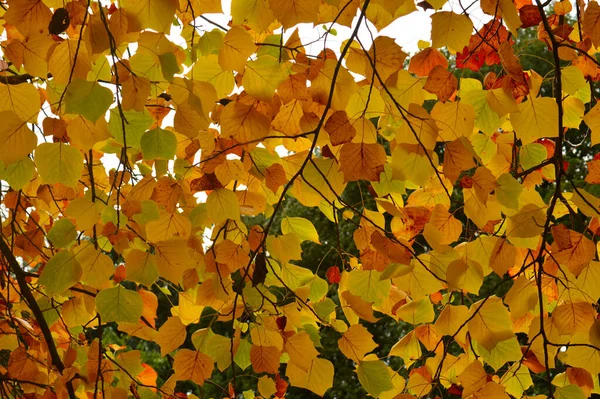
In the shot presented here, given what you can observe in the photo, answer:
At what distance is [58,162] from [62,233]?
200 millimetres

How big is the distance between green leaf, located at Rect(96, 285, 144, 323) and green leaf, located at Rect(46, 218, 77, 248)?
16cm

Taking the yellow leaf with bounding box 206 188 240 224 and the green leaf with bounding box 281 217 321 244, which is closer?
the yellow leaf with bounding box 206 188 240 224

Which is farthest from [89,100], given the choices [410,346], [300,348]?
[410,346]

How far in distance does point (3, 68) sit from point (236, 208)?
0.40m

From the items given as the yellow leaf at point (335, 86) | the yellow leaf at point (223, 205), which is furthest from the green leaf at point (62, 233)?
the yellow leaf at point (335, 86)

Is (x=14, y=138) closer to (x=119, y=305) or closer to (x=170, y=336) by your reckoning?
(x=119, y=305)

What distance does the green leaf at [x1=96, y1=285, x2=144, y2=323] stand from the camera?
105 centimetres

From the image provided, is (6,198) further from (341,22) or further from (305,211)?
(305,211)

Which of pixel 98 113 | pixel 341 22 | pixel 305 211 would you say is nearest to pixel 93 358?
pixel 98 113

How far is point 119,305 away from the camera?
1.06 m

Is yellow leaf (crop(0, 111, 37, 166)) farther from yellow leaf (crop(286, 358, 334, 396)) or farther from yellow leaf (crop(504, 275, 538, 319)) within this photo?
yellow leaf (crop(504, 275, 538, 319))

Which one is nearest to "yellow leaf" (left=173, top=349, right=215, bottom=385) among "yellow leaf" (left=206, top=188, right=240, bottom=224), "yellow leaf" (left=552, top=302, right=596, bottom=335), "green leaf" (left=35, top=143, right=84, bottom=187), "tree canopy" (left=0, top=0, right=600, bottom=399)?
"tree canopy" (left=0, top=0, right=600, bottom=399)

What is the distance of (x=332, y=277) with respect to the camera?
1535 millimetres

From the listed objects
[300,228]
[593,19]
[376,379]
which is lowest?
[376,379]
